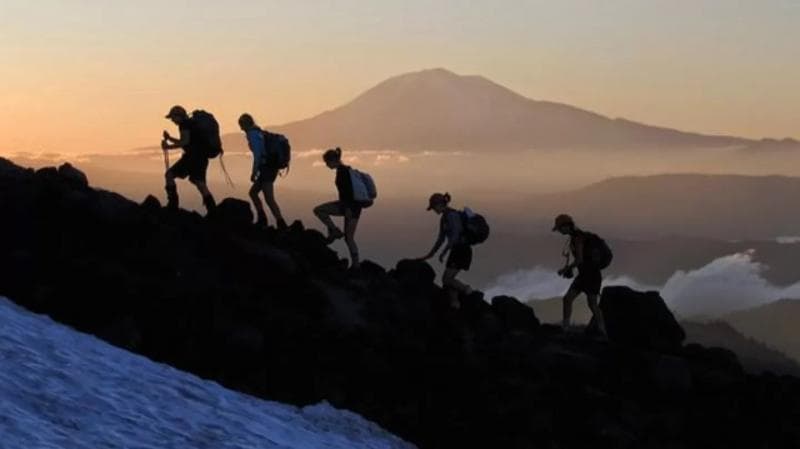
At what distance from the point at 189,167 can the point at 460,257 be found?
564 centimetres

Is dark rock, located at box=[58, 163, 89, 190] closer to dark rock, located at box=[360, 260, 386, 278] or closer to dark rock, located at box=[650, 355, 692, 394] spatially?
dark rock, located at box=[360, 260, 386, 278]

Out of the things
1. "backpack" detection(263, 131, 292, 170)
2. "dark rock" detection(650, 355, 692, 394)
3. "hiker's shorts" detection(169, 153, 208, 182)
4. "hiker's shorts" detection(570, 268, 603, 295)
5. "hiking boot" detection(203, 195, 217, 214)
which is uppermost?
"backpack" detection(263, 131, 292, 170)

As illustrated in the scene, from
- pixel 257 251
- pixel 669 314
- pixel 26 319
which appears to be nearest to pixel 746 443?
pixel 669 314

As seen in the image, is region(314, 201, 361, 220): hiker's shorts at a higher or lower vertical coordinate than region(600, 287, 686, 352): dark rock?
Answer: higher

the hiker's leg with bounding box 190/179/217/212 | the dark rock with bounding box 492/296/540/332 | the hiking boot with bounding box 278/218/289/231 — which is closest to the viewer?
the hiker's leg with bounding box 190/179/217/212

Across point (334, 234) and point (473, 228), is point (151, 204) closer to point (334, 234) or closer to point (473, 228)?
point (334, 234)

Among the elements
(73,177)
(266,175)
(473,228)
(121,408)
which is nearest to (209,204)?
(266,175)

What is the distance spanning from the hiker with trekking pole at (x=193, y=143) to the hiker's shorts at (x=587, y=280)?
7.42 metres

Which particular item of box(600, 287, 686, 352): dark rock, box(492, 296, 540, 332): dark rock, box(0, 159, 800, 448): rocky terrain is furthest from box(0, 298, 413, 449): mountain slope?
box(600, 287, 686, 352): dark rock

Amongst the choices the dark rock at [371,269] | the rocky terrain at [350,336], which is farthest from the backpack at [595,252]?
the dark rock at [371,269]

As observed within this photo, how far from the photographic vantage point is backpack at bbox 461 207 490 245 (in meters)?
23.5

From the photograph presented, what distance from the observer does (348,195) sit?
24266 mm

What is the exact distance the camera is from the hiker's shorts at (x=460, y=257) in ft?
77.8

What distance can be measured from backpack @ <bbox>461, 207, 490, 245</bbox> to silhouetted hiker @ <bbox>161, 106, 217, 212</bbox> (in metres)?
5.08
